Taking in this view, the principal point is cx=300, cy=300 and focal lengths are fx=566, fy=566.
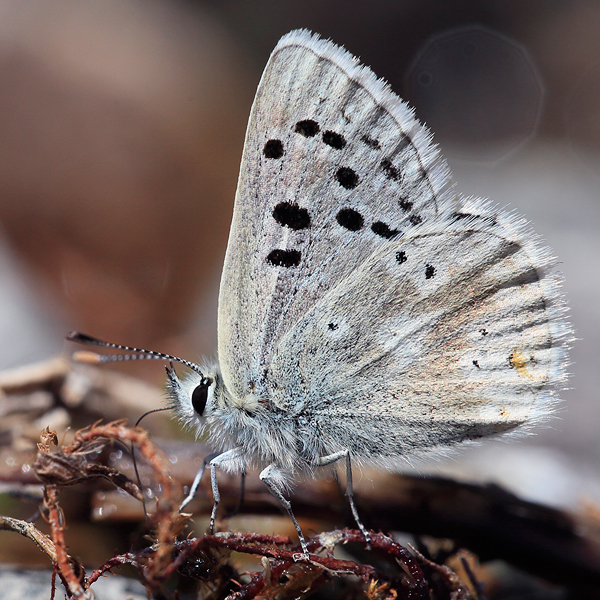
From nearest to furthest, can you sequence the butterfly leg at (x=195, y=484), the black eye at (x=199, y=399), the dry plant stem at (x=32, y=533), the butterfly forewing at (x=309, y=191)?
1. the dry plant stem at (x=32, y=533)
2. the butterfly leg at (x=195, y=484)
3. the butterfly forewing at (x=309, y=191)
4. the black eye at (x=199, y=399)

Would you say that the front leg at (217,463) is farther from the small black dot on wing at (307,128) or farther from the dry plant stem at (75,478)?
the small black dot on wing at (307,128)

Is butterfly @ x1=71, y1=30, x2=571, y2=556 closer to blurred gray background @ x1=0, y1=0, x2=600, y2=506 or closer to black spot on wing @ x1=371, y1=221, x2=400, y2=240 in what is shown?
black spot on wing @ x1=371, y1=221, x2=400, y2=240

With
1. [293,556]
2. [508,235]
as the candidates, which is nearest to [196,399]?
[293,556]

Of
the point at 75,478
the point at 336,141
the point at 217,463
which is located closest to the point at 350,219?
the point at 336,141

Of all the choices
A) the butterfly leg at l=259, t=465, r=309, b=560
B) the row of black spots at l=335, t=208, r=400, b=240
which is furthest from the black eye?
the row of black spots at l=335, t=208, r=400, b=240

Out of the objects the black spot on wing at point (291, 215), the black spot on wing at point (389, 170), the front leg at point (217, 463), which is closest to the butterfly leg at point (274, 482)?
the front leg at point (217, 463)
